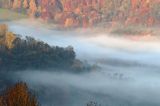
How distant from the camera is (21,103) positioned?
113625 mm

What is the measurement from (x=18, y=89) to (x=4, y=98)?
480 cm

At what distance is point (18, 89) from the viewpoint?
370 ft

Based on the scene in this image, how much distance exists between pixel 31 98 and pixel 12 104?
3882 millimetres

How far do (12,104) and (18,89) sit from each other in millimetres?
3361

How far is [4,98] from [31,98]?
5.73m

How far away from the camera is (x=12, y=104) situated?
11362 cm

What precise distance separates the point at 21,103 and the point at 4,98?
430cm

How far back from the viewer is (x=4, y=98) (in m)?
116

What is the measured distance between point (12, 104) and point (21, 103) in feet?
5.81

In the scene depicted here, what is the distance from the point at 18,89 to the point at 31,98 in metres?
3.39
